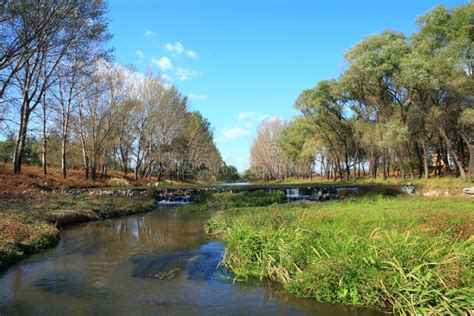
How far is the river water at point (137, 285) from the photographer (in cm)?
675

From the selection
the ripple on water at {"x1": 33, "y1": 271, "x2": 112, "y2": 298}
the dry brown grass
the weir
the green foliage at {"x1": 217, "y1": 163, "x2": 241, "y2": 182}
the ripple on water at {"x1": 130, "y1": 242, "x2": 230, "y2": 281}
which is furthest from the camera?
the green foliage at {"x1": 217, "y1": 163, "x2": 241, "y2": 182}

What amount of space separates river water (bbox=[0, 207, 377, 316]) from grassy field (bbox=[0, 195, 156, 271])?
45 cm

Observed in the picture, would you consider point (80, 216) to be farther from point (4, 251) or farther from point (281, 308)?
point (281, 308)

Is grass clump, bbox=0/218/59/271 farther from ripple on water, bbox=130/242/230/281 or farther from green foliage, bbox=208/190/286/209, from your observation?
green foliage, bbox=208/190/286/209

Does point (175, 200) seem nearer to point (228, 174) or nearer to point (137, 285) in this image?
point (137, 285)

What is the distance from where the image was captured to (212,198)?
94.5ft

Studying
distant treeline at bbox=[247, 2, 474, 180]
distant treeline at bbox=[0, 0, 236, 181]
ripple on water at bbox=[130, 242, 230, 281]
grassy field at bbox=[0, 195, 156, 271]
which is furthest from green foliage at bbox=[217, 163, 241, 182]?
ripple on water at bbox=[130, 242, 230, 281]

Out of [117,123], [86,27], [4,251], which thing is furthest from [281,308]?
[117,123]

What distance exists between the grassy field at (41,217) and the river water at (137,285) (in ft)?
1.46

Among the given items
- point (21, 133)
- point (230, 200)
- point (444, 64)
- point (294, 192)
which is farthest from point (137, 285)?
point (444, 64)

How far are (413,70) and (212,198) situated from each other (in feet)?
61.6

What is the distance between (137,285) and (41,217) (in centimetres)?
978

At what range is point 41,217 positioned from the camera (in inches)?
627

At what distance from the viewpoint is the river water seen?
675 cm
